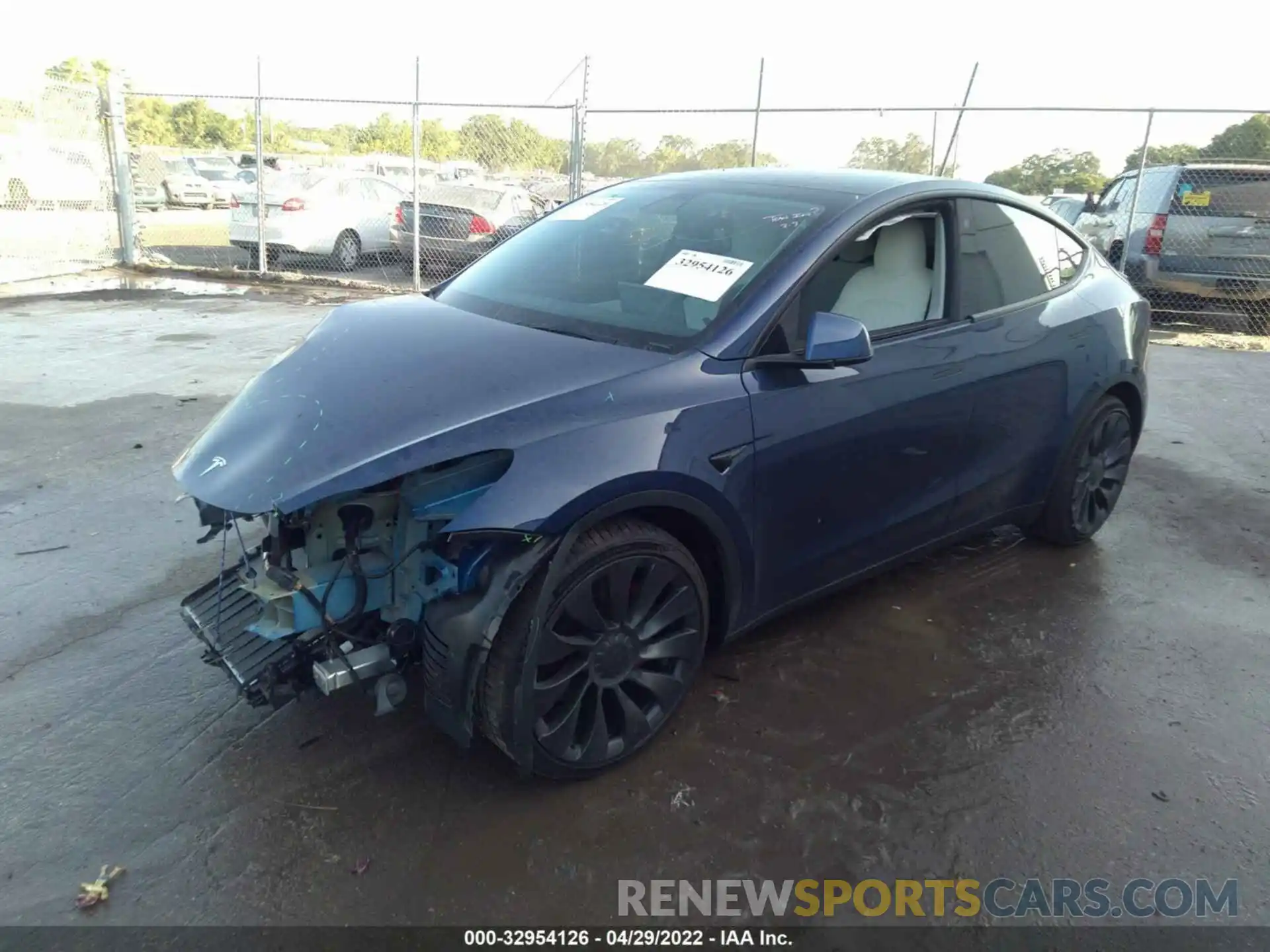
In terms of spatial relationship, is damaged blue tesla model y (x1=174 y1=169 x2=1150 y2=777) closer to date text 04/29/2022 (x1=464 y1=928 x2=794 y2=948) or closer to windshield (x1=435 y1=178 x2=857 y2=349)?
windshield (x1=435 y1=178 x2=857 y2=349)

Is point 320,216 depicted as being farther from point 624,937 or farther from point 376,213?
point 624,937

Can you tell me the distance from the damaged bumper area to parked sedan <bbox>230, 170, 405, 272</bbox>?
38.4 ft

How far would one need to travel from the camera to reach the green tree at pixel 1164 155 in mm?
10969

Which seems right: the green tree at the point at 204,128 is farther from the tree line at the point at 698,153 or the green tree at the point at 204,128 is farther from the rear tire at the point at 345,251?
the rear tire at the point at 345,251

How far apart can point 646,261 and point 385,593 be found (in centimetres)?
150

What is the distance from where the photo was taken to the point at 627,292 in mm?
3193

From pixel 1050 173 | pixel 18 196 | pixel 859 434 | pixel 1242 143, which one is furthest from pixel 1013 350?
pixel 1242 143

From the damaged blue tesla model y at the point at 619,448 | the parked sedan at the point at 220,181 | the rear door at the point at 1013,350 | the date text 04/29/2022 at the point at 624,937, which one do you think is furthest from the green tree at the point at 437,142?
the parked sedan at the point at 220,181

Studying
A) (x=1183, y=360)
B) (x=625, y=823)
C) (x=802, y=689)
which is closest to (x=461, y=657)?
(x=625, y=823)

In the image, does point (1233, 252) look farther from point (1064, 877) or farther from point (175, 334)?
point (175, 334)

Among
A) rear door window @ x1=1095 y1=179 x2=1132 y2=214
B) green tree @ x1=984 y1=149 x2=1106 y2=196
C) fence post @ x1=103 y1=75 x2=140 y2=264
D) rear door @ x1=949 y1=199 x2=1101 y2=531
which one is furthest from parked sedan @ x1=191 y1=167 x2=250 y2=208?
rear door @ x1=949 y1=199 x2=1101 y2=531

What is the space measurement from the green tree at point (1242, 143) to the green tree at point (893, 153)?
13.5ft

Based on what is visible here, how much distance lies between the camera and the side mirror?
2.82 metres

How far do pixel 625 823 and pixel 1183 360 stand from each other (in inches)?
346
